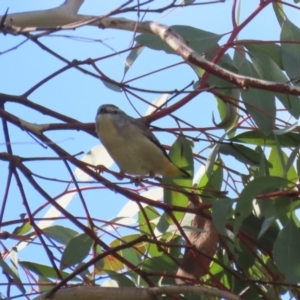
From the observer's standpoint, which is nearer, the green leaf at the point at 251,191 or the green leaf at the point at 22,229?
the green leaf at the point at 251,191

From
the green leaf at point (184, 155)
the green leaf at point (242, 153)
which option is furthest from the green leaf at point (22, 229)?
the green leaf at point (242, 153)

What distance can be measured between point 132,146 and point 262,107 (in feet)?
2.01

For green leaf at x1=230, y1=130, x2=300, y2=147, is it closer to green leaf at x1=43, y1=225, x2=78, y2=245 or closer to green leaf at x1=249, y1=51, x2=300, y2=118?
green leaf at x1=249, y1=51, x2=300, y2=118

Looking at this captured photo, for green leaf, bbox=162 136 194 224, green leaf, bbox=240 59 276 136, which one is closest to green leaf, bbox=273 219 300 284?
green leaf, bbox=240 59 276 136

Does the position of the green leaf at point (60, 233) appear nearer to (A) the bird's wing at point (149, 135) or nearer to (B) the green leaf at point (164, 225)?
(B) the green leaf at point (164, 225)

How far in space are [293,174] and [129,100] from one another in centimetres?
56

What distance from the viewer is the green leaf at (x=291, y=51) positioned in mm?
1851

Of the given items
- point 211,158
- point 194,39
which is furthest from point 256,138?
point 194,39

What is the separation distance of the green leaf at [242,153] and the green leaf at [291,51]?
9.0 inches

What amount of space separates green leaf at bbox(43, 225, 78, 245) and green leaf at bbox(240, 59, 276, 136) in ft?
2.08

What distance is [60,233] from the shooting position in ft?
6.58

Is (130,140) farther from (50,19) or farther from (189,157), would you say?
(50,19)

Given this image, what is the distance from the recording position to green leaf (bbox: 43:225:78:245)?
78.5 inches

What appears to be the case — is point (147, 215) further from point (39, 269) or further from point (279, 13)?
point (279, 13)
